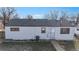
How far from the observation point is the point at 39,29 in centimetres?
245

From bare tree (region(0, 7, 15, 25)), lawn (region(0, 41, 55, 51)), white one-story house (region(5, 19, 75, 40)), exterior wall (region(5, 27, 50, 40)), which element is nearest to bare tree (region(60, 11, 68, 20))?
white one-story house (region(5, 19, 75, 40))

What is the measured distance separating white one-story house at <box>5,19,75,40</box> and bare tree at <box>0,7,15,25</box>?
0.19 ft

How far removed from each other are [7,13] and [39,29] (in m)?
0.45

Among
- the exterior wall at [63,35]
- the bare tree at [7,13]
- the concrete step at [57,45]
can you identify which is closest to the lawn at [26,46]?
the concrete step at [57,45]

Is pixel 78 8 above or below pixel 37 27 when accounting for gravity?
above

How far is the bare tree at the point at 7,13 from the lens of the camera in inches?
94.0

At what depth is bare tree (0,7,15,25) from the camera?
2.39 m

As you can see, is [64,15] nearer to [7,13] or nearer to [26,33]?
[26,33]

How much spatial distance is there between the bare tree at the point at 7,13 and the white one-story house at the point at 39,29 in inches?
2.2

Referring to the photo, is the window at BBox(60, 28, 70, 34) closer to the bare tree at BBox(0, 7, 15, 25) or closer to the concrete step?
the concrete step
